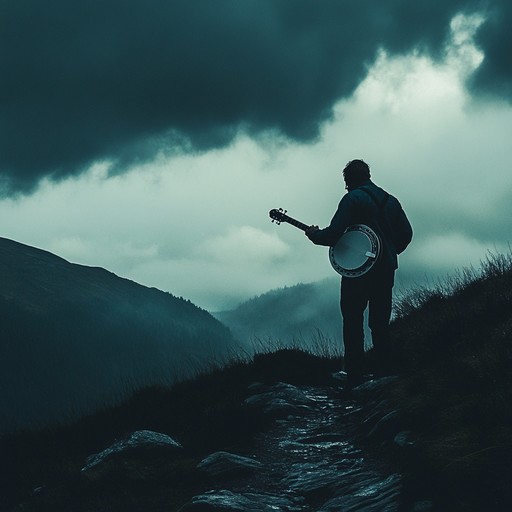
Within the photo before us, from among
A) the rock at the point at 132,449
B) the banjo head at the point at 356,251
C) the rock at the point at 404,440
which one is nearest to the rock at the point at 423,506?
the rock at the point at 404,440

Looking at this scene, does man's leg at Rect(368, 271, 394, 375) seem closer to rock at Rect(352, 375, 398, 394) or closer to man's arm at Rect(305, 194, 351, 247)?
rock at Rect(352, 375, 398, 394)

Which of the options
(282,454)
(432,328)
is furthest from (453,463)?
(432,328)

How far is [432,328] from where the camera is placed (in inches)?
408

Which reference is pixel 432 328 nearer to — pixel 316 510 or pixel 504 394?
pixel 504 394

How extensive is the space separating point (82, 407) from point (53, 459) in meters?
3.07

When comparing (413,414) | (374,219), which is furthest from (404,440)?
(374,219)

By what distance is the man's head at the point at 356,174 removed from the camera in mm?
10125

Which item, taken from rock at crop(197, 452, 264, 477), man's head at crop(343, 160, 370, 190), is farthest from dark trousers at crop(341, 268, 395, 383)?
rock at crop(197, 452, 264, 477)

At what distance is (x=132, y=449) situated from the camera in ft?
28.0

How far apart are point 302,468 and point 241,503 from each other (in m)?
1.31

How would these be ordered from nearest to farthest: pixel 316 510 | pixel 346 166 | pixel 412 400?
pixel 316 510 → pixel 412 400 → pixel 346 166

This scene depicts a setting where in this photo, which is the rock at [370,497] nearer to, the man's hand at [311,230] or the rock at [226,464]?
the rock at [226,464]

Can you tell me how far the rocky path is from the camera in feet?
20.7

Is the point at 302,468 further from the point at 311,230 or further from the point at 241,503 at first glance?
the point at 311,230
